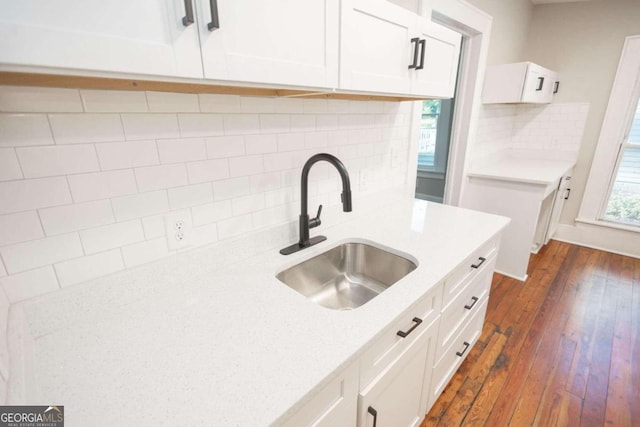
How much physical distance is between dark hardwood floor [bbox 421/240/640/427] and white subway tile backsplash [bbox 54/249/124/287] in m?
1.51

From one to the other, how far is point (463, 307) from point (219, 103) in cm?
140

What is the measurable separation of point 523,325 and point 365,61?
2.12 m

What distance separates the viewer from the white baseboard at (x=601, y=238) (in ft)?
9.87

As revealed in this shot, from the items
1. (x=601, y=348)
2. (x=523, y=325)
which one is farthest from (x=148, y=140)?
(x=601, y=348)

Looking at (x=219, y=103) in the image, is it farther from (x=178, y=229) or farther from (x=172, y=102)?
(x=178, y=229)

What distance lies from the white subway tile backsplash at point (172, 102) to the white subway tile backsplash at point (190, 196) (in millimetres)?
241

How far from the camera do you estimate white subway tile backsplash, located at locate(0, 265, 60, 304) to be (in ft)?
2.34

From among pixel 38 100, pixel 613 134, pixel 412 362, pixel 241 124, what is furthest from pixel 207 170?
pixel 613 134

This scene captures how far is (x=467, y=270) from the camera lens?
1317 millimetres

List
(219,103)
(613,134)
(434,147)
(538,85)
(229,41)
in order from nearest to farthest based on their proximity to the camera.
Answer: (229,41)
(219,103)
(538,85)
(613,134)
(434,147)

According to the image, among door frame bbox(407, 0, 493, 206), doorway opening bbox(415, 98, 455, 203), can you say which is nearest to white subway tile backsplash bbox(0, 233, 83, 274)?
door frame bbox(407, 0, 493, 206)

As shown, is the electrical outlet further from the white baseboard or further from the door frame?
the white baseboard

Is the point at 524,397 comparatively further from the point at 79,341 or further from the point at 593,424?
the point at 79,341

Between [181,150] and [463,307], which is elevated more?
[181,150]
